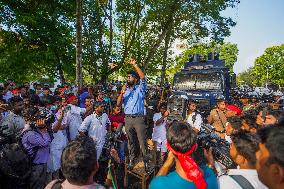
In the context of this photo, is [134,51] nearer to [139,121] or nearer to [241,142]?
[139,121]

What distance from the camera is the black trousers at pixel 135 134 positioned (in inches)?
272

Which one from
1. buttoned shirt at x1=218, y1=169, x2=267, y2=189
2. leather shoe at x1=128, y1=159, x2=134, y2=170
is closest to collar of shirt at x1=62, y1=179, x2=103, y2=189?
buttoned shirt at x1=218, y1=169, x2=267, y2=189

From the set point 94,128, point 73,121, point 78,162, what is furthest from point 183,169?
point 73,121

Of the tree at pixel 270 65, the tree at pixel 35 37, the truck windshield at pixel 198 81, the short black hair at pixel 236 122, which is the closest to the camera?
the short black hair at pixel 236 122

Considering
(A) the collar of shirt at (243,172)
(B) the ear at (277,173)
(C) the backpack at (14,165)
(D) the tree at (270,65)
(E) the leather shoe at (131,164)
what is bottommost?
(E) the leather shoe at (131,164)

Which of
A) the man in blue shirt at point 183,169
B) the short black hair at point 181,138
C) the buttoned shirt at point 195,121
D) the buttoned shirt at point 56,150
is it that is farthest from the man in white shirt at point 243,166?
the buttoned shirt at point 195,121

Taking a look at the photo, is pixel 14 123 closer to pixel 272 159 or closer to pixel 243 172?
A: pixel 243 172

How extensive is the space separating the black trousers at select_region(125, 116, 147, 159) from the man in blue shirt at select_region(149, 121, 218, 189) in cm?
378

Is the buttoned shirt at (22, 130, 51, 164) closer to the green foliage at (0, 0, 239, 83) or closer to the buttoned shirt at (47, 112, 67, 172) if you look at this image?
the buttoned shirt at (47, 112, 67, 172)

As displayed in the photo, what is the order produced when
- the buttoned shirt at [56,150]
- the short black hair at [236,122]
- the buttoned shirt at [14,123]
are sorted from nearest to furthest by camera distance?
the short black hair at [236,122]
the buttoned shirt at [56,150]
the buttoned shirt at [14,123]

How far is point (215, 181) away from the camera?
9.29 feet

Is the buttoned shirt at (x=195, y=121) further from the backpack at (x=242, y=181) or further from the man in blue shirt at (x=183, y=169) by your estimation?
the backpack at (x=242, y=181)

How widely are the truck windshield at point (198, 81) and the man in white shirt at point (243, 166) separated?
35.3ft

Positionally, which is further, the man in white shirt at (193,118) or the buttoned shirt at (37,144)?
the man in white shirt at (193,118)
